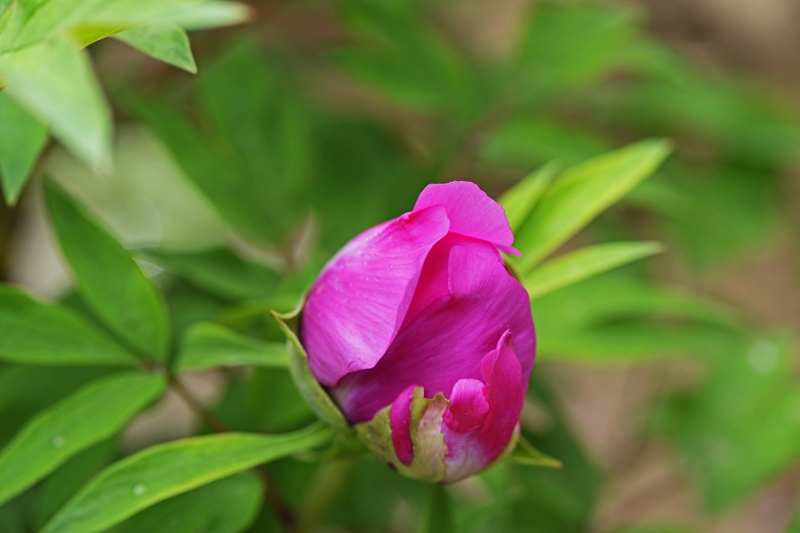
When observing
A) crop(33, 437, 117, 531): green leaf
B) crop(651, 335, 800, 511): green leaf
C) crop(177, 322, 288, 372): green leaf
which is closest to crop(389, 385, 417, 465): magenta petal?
crop(177, 322, 288, 372): green leaf

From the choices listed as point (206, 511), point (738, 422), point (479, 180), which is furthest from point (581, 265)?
point (479, 180)

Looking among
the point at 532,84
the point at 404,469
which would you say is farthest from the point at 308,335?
the point at 532,84

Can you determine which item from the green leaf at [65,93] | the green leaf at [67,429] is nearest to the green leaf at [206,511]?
the green leaf at [67,429]

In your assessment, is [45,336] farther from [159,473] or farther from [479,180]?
[479,180]

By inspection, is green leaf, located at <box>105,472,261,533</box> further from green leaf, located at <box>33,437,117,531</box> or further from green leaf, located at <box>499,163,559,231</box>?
green leaf, located at <box>499,163,559,231</box>

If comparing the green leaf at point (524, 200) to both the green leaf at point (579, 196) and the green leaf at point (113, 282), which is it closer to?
the green leaf at point (579, 196)
